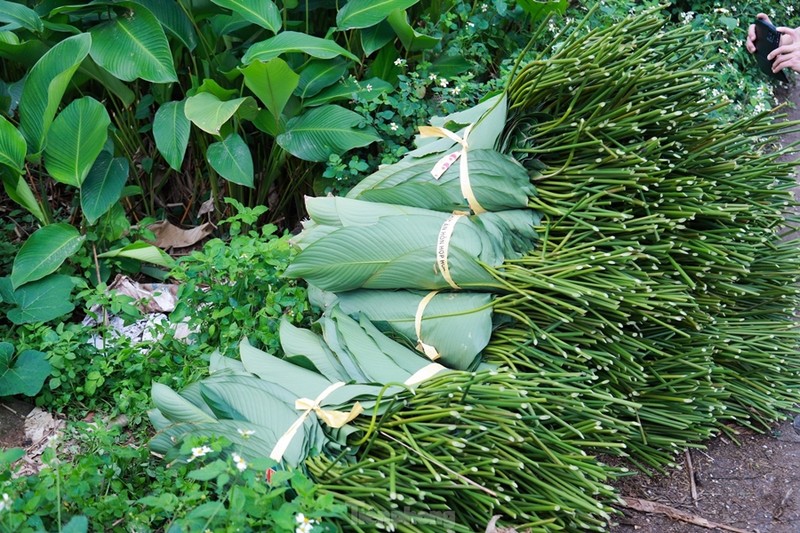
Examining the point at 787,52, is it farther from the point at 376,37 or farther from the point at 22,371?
the point at 22,371

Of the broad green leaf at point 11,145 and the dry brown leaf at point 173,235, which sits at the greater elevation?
the broad green leaf at point 11,145

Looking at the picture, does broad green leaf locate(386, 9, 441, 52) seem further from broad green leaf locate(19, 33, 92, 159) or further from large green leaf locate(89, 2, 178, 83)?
broad green leaf locate(19, 33, 92, 159)

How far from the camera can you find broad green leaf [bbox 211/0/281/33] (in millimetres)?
2730

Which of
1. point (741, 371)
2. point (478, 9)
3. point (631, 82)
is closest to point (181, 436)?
point (631, 82)

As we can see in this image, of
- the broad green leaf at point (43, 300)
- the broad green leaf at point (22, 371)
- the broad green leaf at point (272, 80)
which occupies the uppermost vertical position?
the broad green leaf at point (272, 80)

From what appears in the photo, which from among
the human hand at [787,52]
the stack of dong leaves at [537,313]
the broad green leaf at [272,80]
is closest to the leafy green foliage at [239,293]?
the stack of dong leaves at [537,313]

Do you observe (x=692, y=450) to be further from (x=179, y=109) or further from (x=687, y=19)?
(x=687, y=19)

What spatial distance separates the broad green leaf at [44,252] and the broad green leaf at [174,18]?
2.78ft

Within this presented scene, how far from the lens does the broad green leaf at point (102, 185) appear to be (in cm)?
271

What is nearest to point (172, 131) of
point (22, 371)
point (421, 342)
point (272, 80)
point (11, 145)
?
point (272, 80)

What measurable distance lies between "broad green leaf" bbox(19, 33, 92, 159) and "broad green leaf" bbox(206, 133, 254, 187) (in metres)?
0.53

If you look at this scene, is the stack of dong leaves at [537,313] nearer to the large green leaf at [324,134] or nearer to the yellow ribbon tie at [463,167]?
the yellow ribbon tie at [463,167]

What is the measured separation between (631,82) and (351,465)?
1.28m

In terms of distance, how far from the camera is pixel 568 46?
2.22 metres
